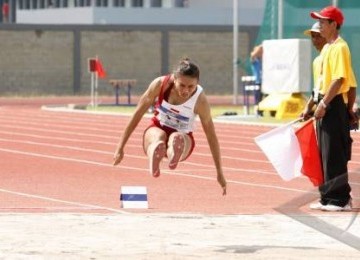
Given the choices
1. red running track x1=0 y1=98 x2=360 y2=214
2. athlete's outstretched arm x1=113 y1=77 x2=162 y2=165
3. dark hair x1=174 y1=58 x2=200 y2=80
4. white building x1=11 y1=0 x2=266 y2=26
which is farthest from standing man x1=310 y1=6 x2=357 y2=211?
white building x1=11 y1=0 x2=266 y2=26

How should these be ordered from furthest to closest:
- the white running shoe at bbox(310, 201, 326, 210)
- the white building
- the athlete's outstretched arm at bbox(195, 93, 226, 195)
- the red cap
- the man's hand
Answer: the white building → the white running shoe at bbox(310, 201, 326, 210) → the man's hand → the red cap → the athlete's outstretched arm at bbox(195, 93, 226, 195)

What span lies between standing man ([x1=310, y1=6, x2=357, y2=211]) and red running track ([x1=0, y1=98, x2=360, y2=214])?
1.30ft

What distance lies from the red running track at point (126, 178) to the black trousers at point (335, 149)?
37 centimetres

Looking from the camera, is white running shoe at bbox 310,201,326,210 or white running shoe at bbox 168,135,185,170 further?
white running shoe at bbox 310,201,326,210

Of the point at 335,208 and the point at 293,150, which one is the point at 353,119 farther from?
the point at 335,208

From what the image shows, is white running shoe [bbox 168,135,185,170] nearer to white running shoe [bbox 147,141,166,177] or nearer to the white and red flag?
white running shoe [bbox 147,141,166,177]

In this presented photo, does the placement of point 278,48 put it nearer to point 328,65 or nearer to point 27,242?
point 328,65

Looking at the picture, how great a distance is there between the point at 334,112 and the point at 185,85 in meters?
2.74

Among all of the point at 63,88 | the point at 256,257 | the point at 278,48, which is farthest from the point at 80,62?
the point at 256,257

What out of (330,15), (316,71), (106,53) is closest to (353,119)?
(316,71)

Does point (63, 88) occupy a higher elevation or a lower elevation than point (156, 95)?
lower

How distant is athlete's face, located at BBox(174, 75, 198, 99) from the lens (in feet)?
36.4

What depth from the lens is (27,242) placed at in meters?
10.8

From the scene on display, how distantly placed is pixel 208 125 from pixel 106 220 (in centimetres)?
150
